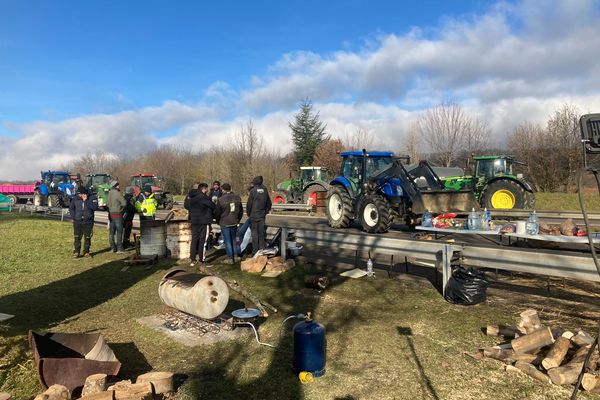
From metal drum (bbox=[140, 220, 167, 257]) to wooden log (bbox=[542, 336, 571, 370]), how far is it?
8.65 meters

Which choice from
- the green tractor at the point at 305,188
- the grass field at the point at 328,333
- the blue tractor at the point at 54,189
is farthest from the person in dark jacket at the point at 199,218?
the blue tractor at the point at 54,189

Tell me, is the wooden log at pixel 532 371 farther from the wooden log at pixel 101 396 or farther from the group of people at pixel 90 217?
the group of people at pixel 90 217

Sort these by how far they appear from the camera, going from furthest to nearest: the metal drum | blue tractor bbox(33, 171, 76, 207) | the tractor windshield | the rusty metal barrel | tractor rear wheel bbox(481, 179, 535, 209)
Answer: blue tractor bbox(33, 171, 76, 207) < tractor rear wheel bbox(481, 179, 535, 209) < the tractor windshield < the metal drum < the rusty metal barrel

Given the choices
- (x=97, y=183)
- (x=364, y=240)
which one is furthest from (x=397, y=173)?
(x=97, y=183)

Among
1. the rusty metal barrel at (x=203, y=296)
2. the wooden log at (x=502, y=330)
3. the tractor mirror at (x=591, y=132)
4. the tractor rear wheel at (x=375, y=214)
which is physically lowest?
the wooden log at (x=502, y=330)

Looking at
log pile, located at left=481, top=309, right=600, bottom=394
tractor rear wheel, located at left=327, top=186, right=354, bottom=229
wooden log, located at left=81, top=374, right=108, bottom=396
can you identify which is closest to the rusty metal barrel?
wooden log, located at left=81, top=374, right=108, bottom=396

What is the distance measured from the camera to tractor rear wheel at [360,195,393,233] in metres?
12.4

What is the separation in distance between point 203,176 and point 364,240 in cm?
4714

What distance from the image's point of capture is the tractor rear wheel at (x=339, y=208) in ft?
46.6

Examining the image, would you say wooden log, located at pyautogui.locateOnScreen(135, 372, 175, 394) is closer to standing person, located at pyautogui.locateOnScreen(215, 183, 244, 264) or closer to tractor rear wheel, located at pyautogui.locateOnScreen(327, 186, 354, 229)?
standing person, located at pyautogui.locateOnScreen(215, 183, 244, 264)

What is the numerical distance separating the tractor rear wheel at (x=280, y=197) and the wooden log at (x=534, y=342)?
2352 cm

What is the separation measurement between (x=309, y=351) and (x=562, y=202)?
2672cm

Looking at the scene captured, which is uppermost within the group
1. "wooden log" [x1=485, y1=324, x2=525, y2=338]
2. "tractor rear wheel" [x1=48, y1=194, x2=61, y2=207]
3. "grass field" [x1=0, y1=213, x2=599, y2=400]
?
"tractor rear wheel" [x1=48, y1=194, x2=61, y2=207]

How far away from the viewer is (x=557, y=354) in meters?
4.17
